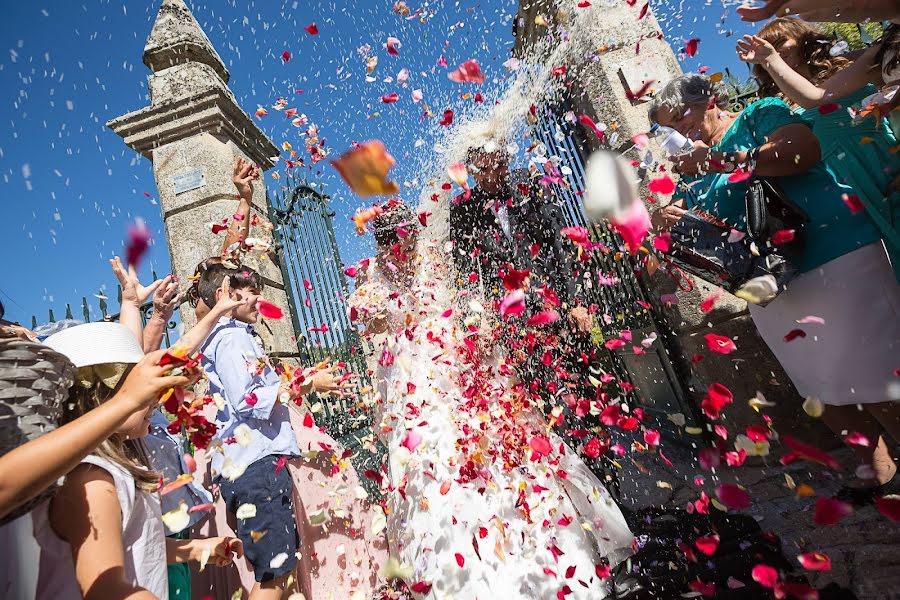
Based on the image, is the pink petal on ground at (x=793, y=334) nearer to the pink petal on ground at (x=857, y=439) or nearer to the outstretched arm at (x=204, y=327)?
the pink petal on ground at (x=857, y=439)

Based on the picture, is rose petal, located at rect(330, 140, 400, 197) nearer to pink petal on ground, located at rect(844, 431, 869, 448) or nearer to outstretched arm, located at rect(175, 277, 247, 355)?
outstretched arm, located at rect(175, 277, 247, 355)

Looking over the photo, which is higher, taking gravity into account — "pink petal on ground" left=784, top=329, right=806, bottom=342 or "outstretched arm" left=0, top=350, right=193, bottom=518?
"outstretched arm" left=0, top=350, right=193, bottom=518

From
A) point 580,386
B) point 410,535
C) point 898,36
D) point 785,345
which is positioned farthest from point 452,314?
point 898,36

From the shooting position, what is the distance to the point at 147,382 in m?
1.16

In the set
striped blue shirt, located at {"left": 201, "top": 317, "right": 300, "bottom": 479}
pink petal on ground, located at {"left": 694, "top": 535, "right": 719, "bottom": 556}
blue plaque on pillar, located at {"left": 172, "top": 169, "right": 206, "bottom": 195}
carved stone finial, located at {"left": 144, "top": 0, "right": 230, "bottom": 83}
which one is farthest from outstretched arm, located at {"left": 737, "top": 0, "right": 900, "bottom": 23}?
carved stone finial, located at {"left": 144, "top": 0, "right": 230, "bottom": 83}

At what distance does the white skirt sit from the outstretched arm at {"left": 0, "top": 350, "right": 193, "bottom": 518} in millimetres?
2587

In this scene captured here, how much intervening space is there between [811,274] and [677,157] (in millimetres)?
815

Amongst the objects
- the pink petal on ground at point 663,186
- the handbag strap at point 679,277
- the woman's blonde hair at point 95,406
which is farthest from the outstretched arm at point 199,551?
the pink petal on ground at point 663,186

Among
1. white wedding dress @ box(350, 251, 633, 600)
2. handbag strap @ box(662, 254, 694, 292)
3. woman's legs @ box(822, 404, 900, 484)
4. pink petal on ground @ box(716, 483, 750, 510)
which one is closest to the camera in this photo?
pink petal on ground @ box(716, 483, 750, 510)

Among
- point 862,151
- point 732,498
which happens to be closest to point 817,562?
point 732,498

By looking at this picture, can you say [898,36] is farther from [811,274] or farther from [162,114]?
[162,114]

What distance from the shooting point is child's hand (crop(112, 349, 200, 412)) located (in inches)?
44.5

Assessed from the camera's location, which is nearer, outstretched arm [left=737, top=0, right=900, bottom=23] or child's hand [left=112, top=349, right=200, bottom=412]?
child's hand [left=112, top=349, right=200, bottom=412]

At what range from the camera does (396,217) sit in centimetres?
357
